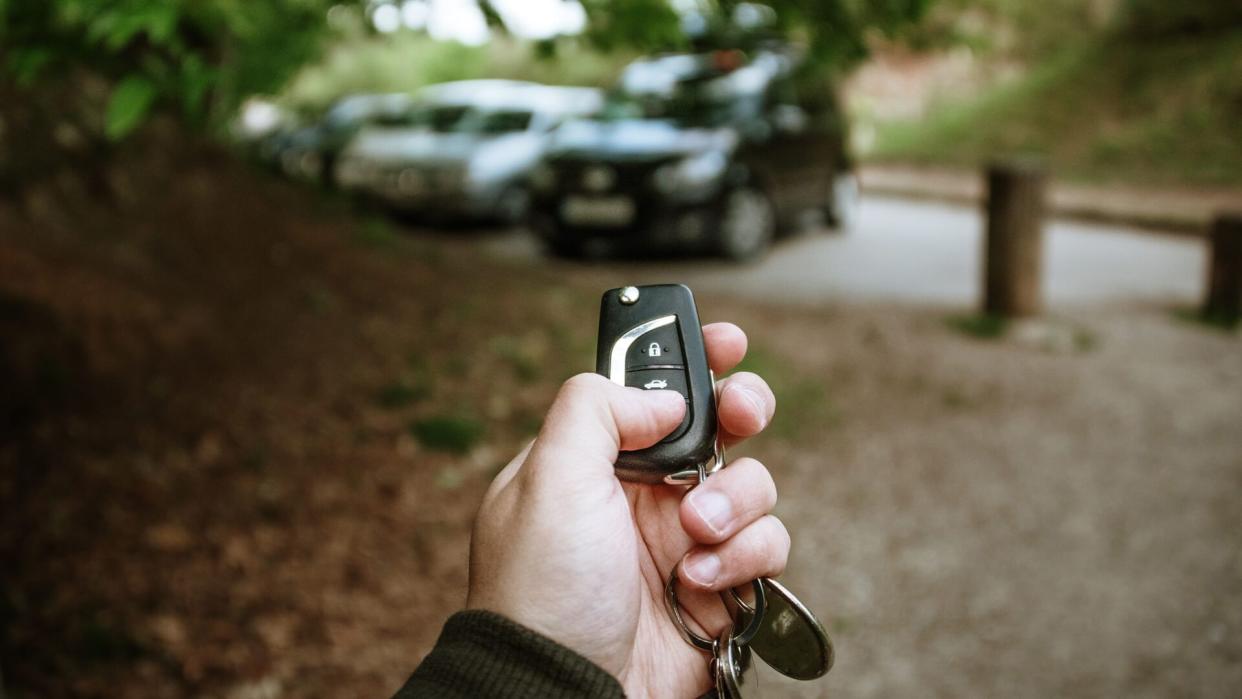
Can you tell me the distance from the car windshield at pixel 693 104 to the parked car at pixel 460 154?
1.76 metres

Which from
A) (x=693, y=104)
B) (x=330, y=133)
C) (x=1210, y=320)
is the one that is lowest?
(x=1210, y=320)

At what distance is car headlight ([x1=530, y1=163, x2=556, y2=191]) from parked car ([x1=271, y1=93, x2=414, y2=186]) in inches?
175

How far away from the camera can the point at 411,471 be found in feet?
15.9

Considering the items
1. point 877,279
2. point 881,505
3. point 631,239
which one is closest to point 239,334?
point 881,505

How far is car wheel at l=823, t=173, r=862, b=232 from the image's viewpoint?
464 inches

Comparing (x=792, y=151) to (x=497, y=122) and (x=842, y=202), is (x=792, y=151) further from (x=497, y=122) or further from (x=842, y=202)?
(x=497, y=122)

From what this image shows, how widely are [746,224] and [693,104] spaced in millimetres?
1267

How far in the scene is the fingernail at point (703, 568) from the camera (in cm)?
155

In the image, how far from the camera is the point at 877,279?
9.65 m

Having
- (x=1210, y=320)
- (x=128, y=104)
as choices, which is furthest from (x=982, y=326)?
(x=128, y=104)

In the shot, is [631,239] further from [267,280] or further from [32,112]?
[32,112]

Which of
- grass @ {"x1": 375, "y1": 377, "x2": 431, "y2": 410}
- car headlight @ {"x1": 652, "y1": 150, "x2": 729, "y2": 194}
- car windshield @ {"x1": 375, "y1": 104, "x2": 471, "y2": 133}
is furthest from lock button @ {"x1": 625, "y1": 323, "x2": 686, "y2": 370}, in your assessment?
car windshield @ {"x1": 375, "y1": 104, "x2": 471, "y2": 133}

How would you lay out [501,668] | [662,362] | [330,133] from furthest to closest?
[330,133] < [662,362] < [501,668]

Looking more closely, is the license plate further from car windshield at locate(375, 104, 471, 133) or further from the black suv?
car windshield at locate(375, 104, 471, 133)
